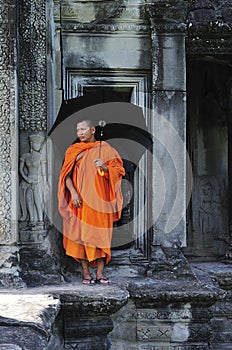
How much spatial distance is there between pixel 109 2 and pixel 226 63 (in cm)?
177

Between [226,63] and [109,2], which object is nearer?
[109,2]

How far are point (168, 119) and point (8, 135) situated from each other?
1.81 metres

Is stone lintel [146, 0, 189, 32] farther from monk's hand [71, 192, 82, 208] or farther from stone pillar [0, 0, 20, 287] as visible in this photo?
monk's hand [71, 192, 82, 208]

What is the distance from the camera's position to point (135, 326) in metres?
6.29

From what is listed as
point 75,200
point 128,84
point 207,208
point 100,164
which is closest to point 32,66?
point 128,84

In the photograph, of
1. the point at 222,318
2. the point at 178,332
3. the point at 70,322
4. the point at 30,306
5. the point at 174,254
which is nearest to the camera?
the point at 30,306

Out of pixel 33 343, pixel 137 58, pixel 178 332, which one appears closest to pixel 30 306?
pixel 33 343

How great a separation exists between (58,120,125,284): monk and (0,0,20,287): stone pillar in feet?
1.95

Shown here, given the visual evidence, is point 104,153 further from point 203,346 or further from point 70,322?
point 203,346

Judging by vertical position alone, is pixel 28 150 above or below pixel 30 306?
above

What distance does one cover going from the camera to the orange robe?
6.30m

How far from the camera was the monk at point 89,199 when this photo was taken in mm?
6297

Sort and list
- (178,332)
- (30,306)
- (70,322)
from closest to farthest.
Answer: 1. (30,306)
2. (70,322)
3. (178,332)

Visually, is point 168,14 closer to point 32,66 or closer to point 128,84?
point 128,84
